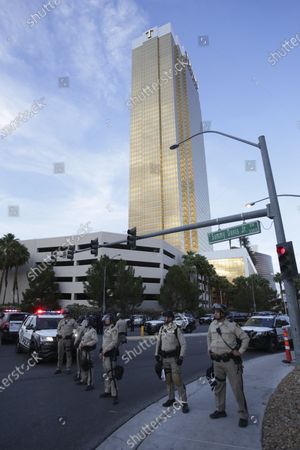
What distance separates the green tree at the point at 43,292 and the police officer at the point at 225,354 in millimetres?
56299

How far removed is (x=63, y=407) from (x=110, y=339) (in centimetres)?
154

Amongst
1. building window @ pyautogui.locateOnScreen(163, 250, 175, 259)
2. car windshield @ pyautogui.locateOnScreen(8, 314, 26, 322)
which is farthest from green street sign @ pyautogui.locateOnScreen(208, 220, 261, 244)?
building window @ pyautogui.locateOnScreen(163, 250, 175, 259)

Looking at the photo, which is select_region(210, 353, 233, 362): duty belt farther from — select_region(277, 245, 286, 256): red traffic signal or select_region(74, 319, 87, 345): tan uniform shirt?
select_region(277, 245, 286, 256): red traffic signal

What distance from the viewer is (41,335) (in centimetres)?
1105

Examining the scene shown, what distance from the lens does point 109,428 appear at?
16.8 feet

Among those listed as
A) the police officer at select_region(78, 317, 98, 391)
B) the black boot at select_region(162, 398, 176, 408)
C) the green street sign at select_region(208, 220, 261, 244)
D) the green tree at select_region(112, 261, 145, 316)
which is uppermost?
the green tree at select_region(112, 261, 145, 316)

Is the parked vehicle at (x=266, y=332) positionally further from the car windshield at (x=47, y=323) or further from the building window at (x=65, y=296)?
the building window at (x=65, y=296)

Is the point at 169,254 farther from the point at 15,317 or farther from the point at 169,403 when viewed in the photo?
the point at 169,403

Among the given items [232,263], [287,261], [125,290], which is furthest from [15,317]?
[232,263]

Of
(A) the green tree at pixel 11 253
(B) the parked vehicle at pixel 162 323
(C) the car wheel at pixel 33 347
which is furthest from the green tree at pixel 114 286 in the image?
(C) the car wheel at pixel 33 347

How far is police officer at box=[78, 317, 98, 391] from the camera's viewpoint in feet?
25.6

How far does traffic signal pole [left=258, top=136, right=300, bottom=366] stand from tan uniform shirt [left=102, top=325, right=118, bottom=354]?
5.39 m

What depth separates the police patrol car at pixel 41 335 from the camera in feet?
35.8

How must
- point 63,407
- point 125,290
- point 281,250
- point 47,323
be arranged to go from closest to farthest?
point 63,407, point 281,250, point 47,323, point 125,290
